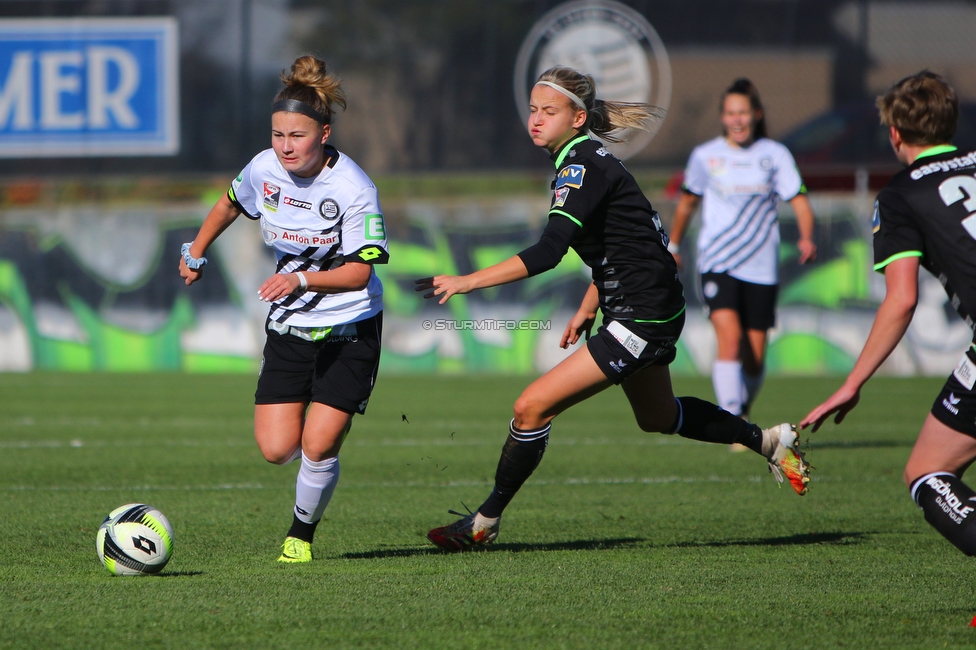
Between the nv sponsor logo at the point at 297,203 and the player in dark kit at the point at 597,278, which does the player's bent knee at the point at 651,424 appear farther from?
the nv sponsor logo at the point at 297,203

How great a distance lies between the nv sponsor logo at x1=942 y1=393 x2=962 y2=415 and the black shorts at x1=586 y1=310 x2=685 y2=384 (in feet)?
4.64

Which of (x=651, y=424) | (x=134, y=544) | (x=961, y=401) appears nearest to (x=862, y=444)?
(x=651, y=424)

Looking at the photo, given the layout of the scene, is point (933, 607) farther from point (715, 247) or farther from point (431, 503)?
point (715, 247)

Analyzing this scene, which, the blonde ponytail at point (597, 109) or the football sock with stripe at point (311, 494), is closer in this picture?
the football sock with stripe at point (311, 494)

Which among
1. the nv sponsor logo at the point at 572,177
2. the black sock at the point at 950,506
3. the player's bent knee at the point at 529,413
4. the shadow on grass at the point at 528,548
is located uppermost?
the nv sponsor logo at the point at 572,177

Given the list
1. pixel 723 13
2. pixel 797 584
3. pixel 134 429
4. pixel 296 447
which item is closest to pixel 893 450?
pixel 797 584

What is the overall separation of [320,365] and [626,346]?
51.4 inches

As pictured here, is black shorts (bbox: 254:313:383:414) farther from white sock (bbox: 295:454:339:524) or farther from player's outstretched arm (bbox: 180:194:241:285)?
player's outstretched arm (bbox: 180:194:241:285)

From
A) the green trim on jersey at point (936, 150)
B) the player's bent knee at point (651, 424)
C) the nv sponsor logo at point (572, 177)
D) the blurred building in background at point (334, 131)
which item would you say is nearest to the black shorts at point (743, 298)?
the player's bent knee at point (651, 424)

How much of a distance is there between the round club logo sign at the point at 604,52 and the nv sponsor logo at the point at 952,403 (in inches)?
484

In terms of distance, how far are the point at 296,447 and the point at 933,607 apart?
8.52ft

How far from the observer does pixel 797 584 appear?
4.50 m

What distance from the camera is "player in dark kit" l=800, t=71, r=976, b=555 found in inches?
147

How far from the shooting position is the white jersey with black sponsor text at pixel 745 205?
336 inches
